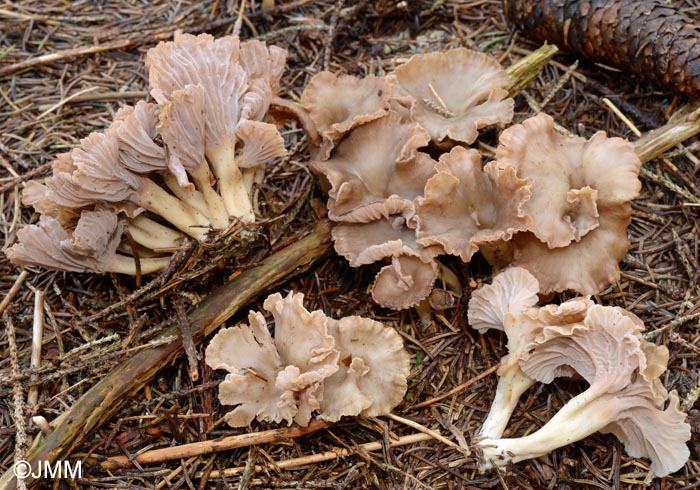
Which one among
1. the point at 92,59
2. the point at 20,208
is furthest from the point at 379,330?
the point at 92,59

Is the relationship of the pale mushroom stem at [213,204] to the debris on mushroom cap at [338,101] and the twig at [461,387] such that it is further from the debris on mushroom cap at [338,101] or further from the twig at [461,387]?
the twig at [461,387]

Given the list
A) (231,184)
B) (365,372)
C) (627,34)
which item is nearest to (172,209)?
(231,184)

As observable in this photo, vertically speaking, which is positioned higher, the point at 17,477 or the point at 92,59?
the point at 92,59

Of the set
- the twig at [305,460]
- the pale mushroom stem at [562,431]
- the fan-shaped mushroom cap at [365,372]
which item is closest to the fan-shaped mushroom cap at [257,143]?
the fan-shaped mushroom cap at [365,372]

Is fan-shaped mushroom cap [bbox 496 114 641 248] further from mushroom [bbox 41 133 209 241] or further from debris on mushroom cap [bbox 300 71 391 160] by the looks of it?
mushroom [bbox 41 133 209 241]

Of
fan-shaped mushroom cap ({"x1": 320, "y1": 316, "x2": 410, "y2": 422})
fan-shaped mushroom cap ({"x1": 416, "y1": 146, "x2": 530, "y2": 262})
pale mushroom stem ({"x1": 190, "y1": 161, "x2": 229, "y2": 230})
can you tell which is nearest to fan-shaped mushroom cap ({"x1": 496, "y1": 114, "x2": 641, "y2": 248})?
fan-shaped mushroom cap ({"x1": 416, "y1": 146, "x2": 530, "y2": 262})

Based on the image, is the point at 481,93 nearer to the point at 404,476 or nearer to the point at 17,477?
the point at 404,476

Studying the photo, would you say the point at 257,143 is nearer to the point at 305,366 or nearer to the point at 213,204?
the point at 213,204
